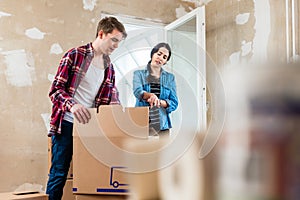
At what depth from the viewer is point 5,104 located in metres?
2.80

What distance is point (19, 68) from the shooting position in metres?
2.86

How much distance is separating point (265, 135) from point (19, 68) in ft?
9.38

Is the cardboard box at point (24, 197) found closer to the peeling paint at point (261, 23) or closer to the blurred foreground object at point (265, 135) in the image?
the blurred foreground object at point (265, 135)

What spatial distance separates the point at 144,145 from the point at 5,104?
263 cm

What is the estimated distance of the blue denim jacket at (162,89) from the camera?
5.06 feet

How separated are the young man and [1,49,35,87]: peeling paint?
3.52 ft

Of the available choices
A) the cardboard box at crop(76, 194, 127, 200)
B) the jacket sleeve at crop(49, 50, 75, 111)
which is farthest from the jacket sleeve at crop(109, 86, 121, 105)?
the cardboard box at crop(76, 194, 127, 200)

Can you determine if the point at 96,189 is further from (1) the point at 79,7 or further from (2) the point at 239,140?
(1) the point at 79,7

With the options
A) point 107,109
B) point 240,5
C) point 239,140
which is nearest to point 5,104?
point 107,109

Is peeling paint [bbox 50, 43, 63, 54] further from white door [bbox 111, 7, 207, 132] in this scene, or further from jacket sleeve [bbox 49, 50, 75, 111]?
white door [bbox 111, 7, 207, 132]

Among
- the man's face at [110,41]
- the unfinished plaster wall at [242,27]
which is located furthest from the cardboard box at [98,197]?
the unfinished plaster wall at [242,27]

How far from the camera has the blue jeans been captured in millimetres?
1885

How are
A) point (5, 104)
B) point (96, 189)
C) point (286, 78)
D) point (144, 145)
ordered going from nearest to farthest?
point (286, 78) → point (144, 145) → point (96, 189) → point (5, 104)

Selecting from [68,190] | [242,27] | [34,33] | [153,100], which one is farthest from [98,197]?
[242,27]
